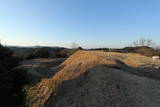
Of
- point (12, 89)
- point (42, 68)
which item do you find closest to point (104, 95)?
point (12, 89)

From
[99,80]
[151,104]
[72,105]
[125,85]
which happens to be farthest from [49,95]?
[151,104]

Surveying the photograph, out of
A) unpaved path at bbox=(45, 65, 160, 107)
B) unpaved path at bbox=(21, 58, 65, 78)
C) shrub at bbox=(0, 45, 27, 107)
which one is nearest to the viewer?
unpaved path at bbox=(45, 65, 160, 107)

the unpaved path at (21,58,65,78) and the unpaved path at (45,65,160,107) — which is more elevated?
the unpaved path at (45,65,160,107)

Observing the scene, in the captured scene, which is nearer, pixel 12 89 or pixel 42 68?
pixel 12 89

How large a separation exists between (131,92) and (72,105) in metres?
2.68

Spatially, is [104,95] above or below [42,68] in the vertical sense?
above

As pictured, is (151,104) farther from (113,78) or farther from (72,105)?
(72,105)

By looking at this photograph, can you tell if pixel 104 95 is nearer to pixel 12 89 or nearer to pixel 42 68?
pixel 12 89

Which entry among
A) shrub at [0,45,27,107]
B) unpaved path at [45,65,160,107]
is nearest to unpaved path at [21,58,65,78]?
shrub at [0,45,27,107]

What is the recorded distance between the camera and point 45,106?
210 inches

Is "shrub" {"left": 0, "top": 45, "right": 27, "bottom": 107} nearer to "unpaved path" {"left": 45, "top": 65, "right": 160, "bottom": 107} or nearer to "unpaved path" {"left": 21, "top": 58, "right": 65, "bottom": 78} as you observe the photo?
"unpaved path" {"left": 45, "top": 65, "right": 160, "bottom": 107}

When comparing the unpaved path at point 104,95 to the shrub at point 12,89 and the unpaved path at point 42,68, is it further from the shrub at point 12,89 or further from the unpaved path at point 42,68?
the unpaved path at point 42,68

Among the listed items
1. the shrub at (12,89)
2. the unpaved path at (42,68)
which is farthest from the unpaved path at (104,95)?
the unpaved path at (42,68)

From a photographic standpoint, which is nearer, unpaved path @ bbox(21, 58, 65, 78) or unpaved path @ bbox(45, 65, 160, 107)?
unpaved path @ bbox(45, 65, 160, 107)
